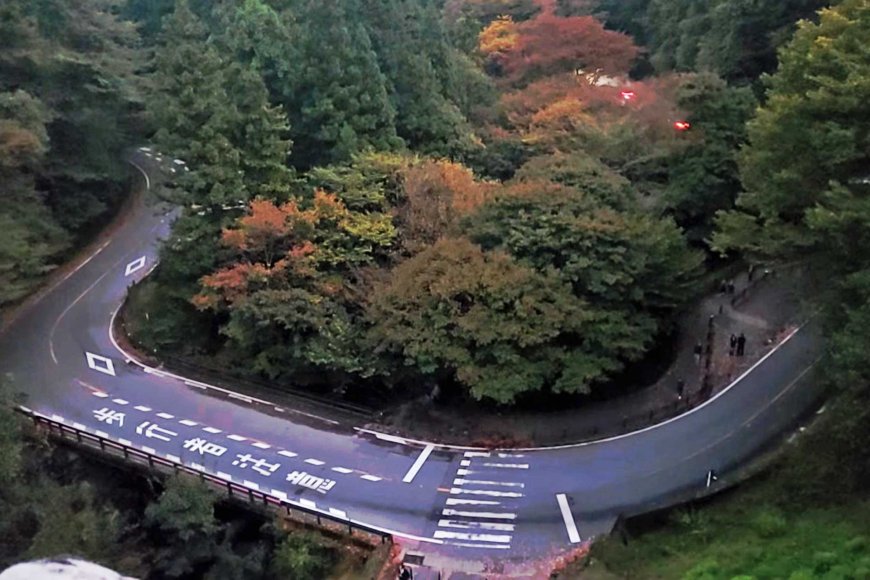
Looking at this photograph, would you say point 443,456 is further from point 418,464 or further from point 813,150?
point 813,150

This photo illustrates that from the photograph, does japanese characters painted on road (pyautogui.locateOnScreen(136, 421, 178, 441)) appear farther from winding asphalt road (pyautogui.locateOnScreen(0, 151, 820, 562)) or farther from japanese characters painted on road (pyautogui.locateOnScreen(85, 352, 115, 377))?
japanese characters painted on road (pyautogui.locateOnScreen(85, 352, 115, 377))

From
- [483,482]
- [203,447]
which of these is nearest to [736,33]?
[483,482]

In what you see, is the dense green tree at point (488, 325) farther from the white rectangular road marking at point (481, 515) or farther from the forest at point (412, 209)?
the white rectangular road marking at point (481, 515)

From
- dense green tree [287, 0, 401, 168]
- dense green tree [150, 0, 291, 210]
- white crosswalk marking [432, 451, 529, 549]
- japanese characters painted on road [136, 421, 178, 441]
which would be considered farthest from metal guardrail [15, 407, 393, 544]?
dense green tree [287, 0, 401, 168]

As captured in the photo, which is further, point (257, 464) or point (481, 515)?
point (257, 464)

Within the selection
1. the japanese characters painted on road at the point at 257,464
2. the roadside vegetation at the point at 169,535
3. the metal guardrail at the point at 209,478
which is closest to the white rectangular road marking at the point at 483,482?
the metal guardrail at the point at 209,478

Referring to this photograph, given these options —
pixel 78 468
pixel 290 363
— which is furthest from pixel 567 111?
pixel 78 468
